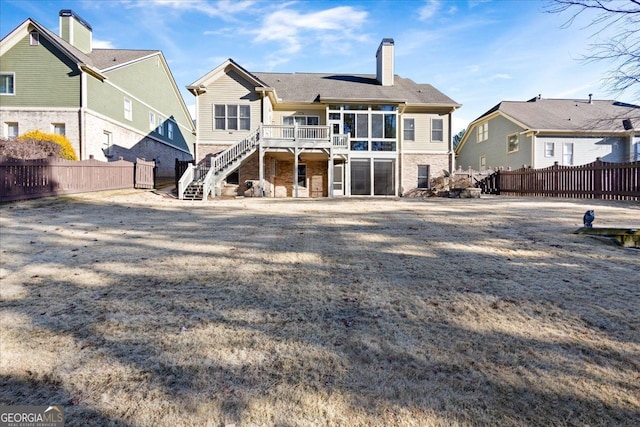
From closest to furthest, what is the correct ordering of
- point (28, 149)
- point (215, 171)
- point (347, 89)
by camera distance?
point (28, 149)
point (215, 171)
point (347, 89)

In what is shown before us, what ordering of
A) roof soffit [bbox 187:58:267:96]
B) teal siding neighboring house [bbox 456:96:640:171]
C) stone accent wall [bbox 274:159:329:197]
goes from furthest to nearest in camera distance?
teal siding neighboring house [bbox 456:96:640:171], stone accent wall [bbox 274:159:329:197], roof soffit [bbox 187:58:267:96]

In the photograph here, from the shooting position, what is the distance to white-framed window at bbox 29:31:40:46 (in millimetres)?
19031

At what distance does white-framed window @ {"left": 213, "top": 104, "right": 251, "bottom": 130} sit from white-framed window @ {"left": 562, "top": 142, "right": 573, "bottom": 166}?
73.1 feet

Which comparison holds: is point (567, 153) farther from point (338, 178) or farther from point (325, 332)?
point (325, 332)

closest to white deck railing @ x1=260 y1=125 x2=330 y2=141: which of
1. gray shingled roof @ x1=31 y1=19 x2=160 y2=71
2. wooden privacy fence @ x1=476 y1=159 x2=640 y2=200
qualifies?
gray shingled roof @ x1=31 y1=19 x2=160 y2=71

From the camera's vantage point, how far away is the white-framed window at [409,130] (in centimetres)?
2144

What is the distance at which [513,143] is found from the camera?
2623 cm

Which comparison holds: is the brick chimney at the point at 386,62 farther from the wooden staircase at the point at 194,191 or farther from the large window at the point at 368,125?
the wooden staircase at the point at 194,191

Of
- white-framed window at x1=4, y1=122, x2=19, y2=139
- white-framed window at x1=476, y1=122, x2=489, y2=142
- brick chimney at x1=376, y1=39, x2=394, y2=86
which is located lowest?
white-framed window at x1=4, y1=122, x2=19, y2=139

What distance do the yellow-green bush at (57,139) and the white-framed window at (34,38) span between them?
17.7 ft

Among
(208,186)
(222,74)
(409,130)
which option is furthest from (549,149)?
(208,186)

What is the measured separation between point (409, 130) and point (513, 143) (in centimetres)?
1035

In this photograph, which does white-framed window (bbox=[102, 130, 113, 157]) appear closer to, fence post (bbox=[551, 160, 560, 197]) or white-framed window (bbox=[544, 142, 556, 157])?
fence post (bbox=[551, 160, 560, 197])

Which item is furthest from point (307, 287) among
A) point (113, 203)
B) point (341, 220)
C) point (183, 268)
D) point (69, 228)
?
point (113, 203)
